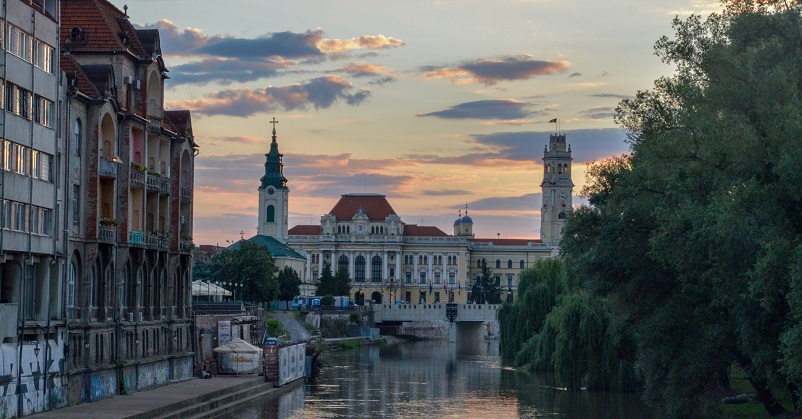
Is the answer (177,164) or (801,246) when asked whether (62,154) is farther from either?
(801,246)

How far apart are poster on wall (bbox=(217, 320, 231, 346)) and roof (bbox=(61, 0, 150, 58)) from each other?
21569mm

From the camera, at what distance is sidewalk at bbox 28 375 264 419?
44969 mm

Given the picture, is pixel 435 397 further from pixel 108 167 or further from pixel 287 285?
pixel 287 285

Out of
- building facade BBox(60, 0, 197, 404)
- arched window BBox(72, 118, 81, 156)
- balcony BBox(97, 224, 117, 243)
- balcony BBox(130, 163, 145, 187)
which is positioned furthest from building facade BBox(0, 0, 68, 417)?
balcony BBox(130, 163, 145, 187)

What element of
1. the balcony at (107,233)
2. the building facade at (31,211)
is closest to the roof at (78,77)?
the building facade at (31,211)

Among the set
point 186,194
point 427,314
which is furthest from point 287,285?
point 186,194

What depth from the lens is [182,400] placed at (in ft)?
169

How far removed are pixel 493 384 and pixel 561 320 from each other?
1019 centimetres

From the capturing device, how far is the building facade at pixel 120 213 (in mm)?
50781

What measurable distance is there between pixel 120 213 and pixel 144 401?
27.3 feet

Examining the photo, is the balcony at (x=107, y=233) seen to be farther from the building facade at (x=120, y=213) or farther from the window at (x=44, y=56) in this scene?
the window at (x=44, y=56)

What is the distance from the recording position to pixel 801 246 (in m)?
35.0

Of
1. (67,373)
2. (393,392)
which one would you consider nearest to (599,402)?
(393,392)

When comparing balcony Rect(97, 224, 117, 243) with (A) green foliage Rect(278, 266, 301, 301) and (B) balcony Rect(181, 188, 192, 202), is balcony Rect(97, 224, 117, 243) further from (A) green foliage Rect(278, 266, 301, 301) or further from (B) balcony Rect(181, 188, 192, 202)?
(A) green foliage Rect(278, 266, 301, 301)
